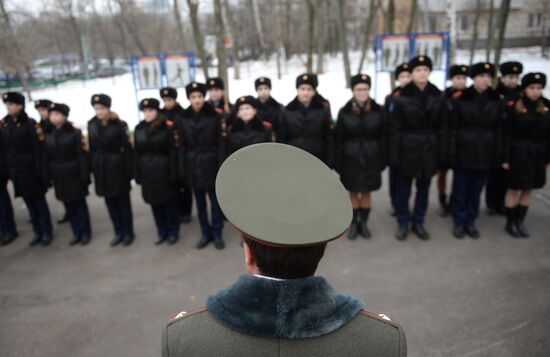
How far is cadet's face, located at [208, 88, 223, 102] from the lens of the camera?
5855mm

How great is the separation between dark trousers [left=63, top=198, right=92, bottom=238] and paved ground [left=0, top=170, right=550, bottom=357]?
9.1 inches

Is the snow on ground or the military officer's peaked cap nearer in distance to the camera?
the military officer's peaked cap

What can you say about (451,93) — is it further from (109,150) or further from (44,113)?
(44,113)

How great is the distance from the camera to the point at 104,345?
135 inches

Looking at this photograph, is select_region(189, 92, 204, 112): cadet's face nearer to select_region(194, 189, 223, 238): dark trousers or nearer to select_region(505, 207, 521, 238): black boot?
select_region(194, 189, 223, 238): dark trousers

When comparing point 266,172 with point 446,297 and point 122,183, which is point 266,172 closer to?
point 446,297

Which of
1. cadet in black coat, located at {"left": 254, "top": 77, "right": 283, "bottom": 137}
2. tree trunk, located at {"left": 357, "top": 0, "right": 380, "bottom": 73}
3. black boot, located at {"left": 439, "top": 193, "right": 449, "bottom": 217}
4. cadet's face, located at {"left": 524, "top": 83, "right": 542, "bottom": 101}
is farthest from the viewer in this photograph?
tree trunk, located at {"left": 357, "top": 0, "right": 380, "bottom": 73}

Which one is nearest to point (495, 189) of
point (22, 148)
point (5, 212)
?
point (22, 148)

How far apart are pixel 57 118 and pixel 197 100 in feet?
5.76

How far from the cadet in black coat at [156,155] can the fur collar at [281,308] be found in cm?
410

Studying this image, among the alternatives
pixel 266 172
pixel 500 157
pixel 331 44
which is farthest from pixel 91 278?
pixel 331 44

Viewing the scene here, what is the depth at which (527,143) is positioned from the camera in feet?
15.9

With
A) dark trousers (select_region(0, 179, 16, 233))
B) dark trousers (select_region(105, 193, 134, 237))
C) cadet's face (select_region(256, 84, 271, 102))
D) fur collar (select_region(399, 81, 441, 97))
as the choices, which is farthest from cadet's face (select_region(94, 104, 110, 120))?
fur collar (select_region(399, 81, 441, 97))

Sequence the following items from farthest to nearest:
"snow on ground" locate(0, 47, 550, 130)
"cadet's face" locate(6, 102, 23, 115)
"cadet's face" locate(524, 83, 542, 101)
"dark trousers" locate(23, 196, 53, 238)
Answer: "snow on ground" locate(0, 47, 550, 130)
"dark trousers" locate(23, 196, 53, 238)
"cadet's face" locate(6, 102, 23, 115)
"cadet's face" locate(524, 83, 542, 101)
